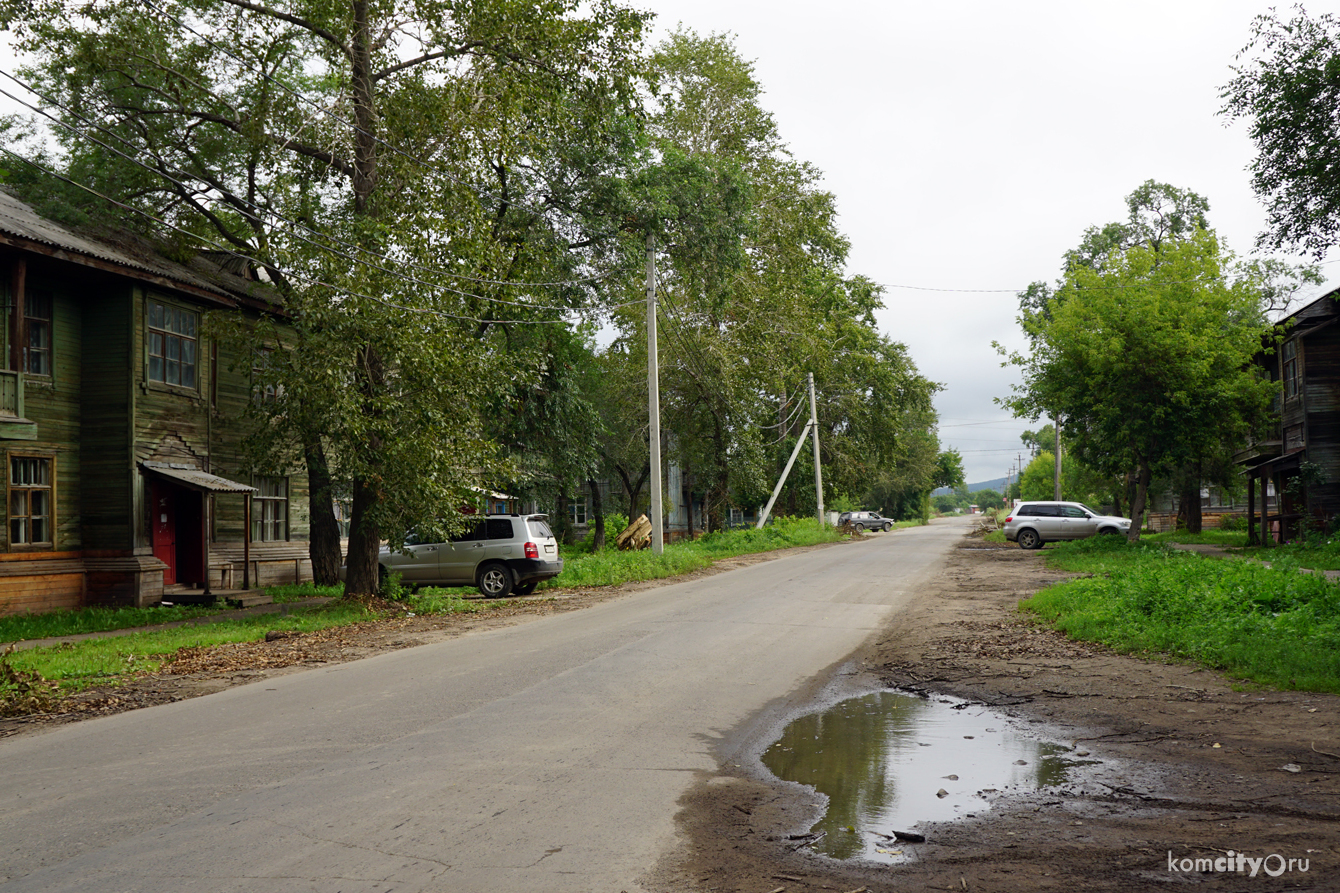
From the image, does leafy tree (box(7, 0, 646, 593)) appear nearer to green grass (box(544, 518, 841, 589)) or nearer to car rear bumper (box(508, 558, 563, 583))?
car rear bumper (box(508, 558, 563, 583))

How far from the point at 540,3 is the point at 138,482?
12.7m

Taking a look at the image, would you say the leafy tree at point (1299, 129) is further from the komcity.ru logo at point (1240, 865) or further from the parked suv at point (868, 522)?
the parked suv at point (868, 522)

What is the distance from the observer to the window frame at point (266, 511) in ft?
78.0

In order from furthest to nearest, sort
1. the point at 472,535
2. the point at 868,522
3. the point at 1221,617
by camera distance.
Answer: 1. the point at 868,522
2. the point at 472,535
3. the point at 1221,617

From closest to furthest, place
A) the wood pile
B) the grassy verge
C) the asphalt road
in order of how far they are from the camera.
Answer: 1. the asphalt road
2. the grassy verge
3. the wood pile

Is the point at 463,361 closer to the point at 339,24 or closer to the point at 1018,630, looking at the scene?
the point at 339,24

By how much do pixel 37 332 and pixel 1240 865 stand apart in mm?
21006

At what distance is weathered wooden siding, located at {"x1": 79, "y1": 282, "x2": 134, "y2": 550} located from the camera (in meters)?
19.0

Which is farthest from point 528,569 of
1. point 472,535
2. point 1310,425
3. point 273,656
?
point 1310,425

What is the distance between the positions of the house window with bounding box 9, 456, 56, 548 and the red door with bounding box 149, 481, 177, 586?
186 cm

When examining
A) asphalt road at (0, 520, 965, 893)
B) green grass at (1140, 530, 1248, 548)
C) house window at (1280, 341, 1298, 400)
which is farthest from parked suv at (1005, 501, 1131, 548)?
asphalt road at (0, 520, 965, 893)

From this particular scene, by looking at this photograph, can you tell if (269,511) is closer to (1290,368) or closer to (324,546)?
(324,546)

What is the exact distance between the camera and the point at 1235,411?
26.8m

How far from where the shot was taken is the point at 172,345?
68.0ft
